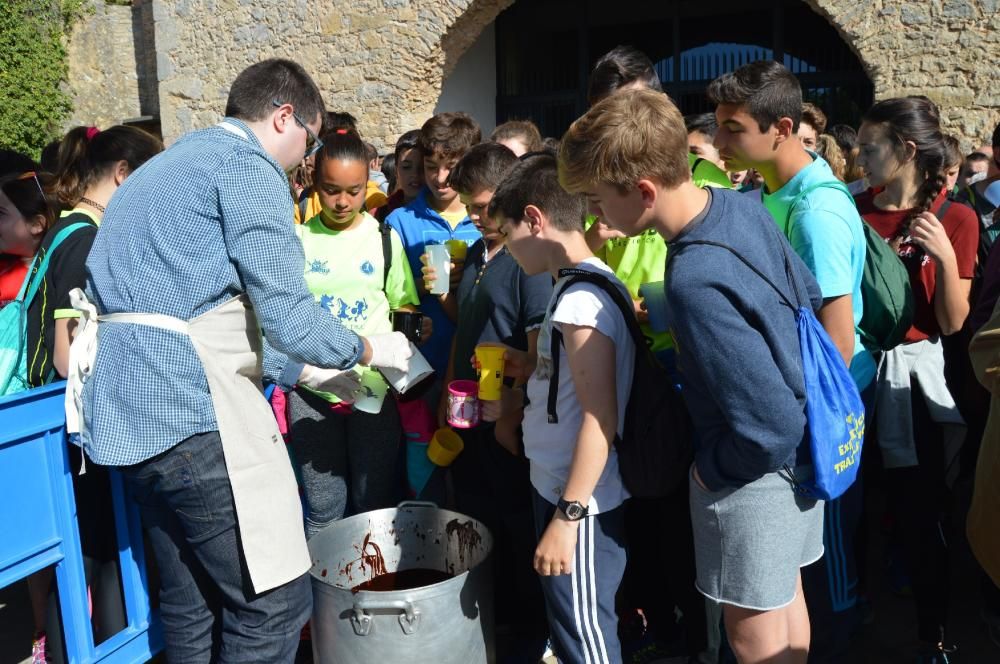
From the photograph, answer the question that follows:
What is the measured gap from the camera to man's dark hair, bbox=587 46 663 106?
2.69 meters

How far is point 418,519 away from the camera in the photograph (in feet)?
8.65

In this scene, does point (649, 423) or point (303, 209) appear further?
point (303, 209)

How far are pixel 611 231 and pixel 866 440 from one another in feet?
4.03

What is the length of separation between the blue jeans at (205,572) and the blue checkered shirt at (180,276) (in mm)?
79

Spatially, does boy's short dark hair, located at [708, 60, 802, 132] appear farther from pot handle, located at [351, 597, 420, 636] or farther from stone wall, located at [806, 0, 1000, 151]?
stone wall, located at [806, 0, 1000, 151]

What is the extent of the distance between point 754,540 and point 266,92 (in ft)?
5.15

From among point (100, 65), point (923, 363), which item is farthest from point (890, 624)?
point (100, 65)

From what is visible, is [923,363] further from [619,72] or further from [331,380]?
[331,380]

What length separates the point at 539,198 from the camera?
79.6 inches

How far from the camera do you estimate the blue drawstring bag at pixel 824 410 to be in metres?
1.65

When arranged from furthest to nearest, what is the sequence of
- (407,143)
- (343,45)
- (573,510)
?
1. (343,45)
2. (407,143)
3. (573,510)

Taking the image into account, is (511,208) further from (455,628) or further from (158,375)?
(455,628)

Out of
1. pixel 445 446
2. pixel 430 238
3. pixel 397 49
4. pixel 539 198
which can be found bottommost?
pixel 445 446

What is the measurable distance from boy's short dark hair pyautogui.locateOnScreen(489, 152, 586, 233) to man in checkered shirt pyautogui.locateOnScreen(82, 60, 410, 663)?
53cm
